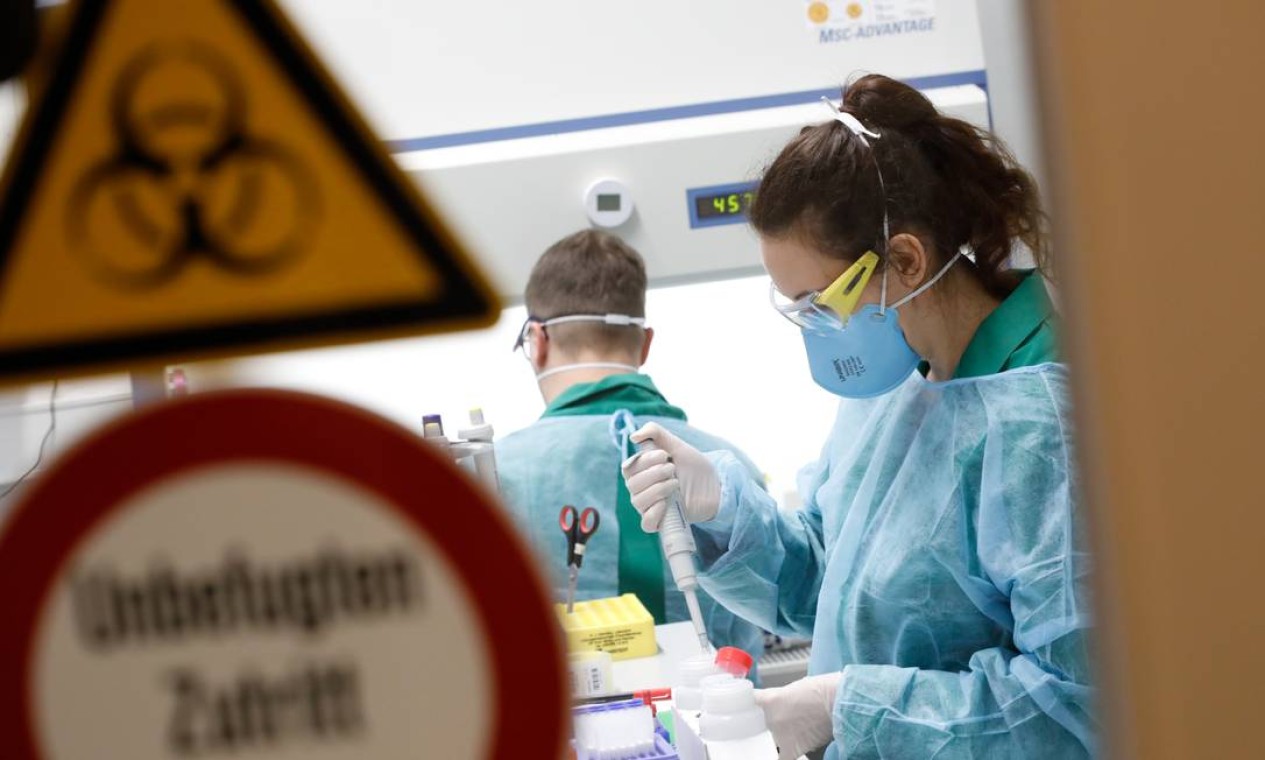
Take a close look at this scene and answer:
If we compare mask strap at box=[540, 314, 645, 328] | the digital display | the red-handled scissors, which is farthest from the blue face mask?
the digital display

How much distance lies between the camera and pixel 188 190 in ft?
1.47

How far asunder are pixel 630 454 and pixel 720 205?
683mm

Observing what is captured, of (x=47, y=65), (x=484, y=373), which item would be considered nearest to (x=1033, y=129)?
(x=47, y=65)

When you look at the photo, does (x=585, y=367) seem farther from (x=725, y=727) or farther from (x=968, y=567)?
(x=725, y=727)

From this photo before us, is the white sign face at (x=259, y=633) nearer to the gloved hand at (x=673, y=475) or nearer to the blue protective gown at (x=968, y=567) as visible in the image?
the blue protective gown at (x=968, y=567)

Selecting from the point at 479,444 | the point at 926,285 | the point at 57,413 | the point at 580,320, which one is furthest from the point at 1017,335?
the point at 57,413

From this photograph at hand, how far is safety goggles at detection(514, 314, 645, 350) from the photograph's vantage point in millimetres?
2648

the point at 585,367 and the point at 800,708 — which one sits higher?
the point at 585,367

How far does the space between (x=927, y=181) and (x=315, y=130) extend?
1487mm

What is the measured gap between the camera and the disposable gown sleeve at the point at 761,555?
6.63 feet

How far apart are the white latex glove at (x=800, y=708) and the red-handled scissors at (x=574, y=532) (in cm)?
44

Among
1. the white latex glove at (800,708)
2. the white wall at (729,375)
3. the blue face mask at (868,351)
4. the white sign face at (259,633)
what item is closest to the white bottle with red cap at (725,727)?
the white latex glove at (800,708)

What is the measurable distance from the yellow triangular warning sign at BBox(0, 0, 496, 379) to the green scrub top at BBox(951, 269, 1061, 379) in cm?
143

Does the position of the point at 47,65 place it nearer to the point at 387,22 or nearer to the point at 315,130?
the point at 315,130
